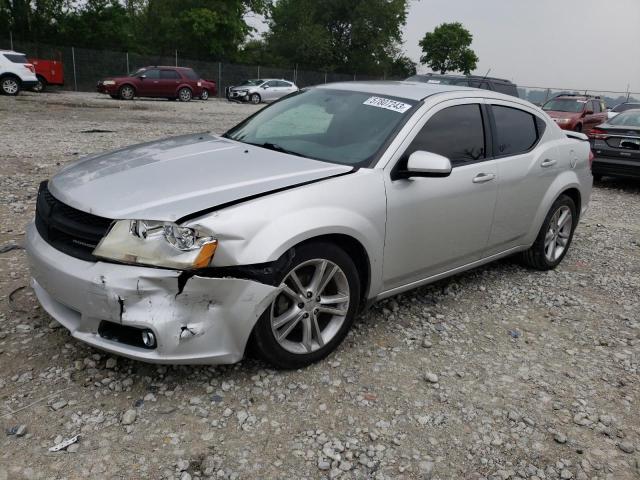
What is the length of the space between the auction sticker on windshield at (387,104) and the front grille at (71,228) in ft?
6.50

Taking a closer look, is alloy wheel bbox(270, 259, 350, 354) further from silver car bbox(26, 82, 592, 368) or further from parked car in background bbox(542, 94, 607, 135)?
parked car in background bbox(542, 94, 607, 135)

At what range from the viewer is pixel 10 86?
20328mm

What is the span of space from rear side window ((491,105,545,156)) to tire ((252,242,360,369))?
5.98 ft

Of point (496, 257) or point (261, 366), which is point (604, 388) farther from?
point (261, 366)

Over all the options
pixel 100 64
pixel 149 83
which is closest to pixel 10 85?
pixel 149 83

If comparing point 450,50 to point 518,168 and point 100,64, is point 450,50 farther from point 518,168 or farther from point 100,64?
point 518,168

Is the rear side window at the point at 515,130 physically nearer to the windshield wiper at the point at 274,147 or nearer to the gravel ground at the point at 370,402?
the gravel ground at the point at 370,402

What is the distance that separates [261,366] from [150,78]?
77.3 feet

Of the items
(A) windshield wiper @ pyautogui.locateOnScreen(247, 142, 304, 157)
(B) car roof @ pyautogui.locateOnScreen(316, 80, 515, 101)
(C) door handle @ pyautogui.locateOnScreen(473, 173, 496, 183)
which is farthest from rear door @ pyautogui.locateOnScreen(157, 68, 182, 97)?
(C) door handle @ pyautogui.locateOnScreen(473, 173, 496, 183)

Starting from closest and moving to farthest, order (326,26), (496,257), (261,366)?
1. (261,366)
2. (496,257)
3. (326,26)

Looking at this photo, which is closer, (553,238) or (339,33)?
(553,238)

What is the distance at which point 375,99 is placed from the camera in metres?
3.81

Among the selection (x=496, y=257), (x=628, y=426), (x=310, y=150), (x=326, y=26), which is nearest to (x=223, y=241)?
(x=310, y=150)

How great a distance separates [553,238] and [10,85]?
21.3 m
